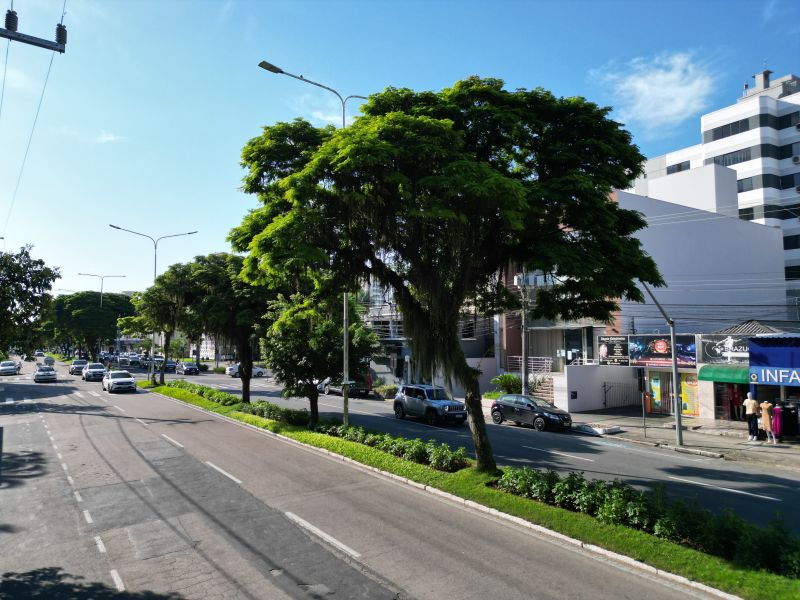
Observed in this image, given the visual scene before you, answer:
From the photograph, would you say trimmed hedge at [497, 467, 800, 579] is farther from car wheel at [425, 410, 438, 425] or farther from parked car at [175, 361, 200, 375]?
parked car at [175, 361, 200, 375]

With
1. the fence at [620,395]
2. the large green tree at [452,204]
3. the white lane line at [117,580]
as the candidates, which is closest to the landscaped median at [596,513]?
the large green tree at [452,204]

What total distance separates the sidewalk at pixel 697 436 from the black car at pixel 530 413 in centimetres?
128

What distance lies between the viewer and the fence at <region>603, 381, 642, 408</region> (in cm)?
3262

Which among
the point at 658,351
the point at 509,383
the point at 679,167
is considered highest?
the point at 679,167

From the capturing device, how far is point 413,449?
1502cm

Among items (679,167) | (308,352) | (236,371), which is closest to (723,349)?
(308,352)

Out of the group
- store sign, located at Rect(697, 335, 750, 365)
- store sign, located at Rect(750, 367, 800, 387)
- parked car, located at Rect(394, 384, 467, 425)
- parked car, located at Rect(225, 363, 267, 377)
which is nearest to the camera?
store sign, located at Rect(750, 367, 800, 387)

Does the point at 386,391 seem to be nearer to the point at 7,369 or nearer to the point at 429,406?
the point at 429,406

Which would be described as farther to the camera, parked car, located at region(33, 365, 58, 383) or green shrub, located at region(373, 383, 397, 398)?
parked car, located at region(33, 365, 58, 383)

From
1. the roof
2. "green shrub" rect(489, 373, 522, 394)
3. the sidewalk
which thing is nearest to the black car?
the sidewalk

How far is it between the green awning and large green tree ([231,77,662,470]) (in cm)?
1585

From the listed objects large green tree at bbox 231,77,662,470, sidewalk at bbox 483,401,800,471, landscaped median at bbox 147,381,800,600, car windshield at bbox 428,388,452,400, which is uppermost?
large green tree at bbox 231,77,662,470

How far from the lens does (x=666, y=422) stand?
2695 centimetres

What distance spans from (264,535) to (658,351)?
2617cm
